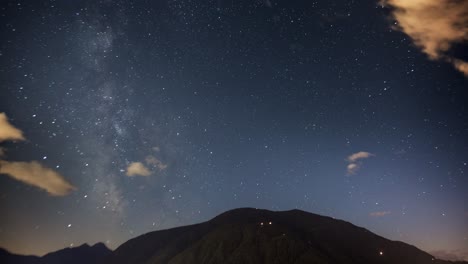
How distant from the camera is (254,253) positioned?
19688cm

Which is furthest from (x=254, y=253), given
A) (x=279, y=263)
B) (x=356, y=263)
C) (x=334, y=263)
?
(x=356, y=263)

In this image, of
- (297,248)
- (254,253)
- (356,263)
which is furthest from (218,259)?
(356,263)

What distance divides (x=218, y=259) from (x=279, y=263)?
3979 centimetres

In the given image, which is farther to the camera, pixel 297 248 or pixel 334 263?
pixel 297 248

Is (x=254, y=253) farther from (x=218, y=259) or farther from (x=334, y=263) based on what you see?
(x=334, y=263)

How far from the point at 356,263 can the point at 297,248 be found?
40.0 metres

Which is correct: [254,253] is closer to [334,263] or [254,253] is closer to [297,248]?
[297,248]

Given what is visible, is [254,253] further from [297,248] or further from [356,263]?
[356,263]

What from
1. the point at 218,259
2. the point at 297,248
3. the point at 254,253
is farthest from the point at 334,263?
the point at 218,259

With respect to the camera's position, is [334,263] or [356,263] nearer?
[334,263]

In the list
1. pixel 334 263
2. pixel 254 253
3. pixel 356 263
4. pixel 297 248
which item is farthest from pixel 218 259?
pixel 356 263

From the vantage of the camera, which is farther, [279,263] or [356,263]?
[356,263]

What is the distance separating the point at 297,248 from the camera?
198 metres

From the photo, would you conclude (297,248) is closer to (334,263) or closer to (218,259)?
(334,263)
